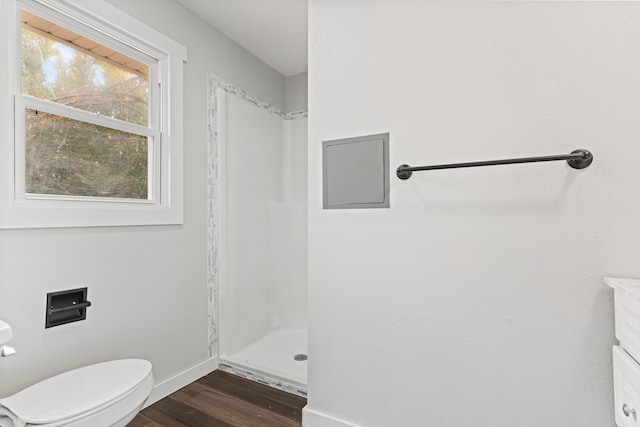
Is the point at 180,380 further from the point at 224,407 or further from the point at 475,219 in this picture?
the point at 475,219

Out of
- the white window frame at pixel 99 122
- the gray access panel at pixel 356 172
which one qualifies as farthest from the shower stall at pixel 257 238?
the gray access panel at pixel 356 172

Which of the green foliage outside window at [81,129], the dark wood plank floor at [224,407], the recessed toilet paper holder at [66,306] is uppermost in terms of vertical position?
the green foliage outside window at [81,129]

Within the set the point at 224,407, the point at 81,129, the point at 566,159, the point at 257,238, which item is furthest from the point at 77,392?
the point at 566,159

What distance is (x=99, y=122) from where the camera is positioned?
154 centimetres

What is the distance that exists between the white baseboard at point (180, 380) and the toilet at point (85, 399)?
50 cm

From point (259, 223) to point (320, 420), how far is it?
1520mm

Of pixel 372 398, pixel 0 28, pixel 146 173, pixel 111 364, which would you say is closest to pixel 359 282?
pixel 372 398

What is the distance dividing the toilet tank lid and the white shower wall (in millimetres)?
907

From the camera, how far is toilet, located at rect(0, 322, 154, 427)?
973 mm

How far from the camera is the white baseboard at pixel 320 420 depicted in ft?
4.50

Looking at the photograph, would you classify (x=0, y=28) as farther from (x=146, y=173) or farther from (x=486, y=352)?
(x=486, y=352)

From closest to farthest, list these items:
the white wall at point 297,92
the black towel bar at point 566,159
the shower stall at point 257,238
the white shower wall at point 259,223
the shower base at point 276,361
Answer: the black towel bar at point 566,159
the shower base at point 276,361
the shower stall at point 257,238
the white shower wall at point 259,223
the white wall at point 297,92

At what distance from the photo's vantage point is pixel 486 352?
3.65 ft

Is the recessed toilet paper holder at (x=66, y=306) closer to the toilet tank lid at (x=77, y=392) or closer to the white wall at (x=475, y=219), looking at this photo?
the toilet tank lid at (x=77, y=392)
